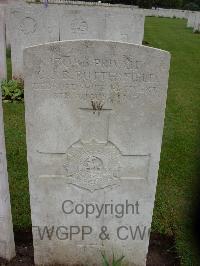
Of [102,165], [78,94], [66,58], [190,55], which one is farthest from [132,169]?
[190,55]

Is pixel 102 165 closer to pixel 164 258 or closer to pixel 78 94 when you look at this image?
pixel 78 94

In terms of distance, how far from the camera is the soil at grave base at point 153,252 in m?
3.29

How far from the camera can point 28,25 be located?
771cm

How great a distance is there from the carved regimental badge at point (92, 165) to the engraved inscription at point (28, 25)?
5447mm

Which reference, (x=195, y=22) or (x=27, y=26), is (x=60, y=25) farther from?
(x=195, y=22)

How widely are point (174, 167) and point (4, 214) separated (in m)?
2.62

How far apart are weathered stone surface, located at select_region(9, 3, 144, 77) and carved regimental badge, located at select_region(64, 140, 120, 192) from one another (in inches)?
210

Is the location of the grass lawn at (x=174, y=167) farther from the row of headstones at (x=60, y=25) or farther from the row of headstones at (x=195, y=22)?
the row of headstones at (x=195, y=22)

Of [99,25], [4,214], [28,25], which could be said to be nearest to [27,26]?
[28,25]

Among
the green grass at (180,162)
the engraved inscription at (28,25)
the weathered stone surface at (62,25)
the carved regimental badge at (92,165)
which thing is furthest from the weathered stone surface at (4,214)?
the engraved inscription at (28,25)

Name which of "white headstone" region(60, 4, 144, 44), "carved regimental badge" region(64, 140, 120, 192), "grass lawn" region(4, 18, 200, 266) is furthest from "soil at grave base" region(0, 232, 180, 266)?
"white headstone" region(60, 4, 144, 44)

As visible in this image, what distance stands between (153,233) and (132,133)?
1342 mm

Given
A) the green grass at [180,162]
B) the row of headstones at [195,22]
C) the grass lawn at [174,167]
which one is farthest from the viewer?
the row of headstones at [195,22]

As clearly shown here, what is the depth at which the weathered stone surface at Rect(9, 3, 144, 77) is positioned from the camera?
771 cm
